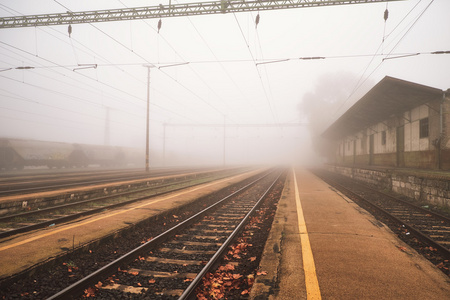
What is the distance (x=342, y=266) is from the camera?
12.3 ft

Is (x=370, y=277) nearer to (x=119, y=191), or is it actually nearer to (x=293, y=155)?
(x=119, y=191)

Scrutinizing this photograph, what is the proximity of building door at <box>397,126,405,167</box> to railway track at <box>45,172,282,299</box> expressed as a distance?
50.2 ft

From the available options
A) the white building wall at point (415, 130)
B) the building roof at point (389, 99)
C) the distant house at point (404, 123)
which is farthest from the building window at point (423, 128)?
the building roof at point (389, 99)

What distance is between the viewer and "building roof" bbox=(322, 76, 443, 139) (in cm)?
1232

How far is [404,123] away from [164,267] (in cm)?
1854

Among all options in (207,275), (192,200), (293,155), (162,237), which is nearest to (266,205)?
(192,200)

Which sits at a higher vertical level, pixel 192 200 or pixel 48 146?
pixel 48 146

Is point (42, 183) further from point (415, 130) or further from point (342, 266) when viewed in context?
point (415, 130)

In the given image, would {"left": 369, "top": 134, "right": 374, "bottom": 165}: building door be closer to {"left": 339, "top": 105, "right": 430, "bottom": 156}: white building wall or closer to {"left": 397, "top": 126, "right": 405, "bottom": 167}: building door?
{"left": 339, "top": 105, "right": 430, "bottom": 156}: white building wall

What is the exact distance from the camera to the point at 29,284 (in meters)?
3.49

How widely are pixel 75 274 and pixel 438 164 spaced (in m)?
16.2

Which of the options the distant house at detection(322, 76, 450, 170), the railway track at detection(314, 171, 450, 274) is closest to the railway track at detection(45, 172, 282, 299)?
the railway track at detection(314, 171, 450, 274)

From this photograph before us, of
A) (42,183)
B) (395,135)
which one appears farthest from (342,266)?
(395,135)

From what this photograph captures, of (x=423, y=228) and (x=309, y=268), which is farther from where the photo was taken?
(x=423, y=228)
